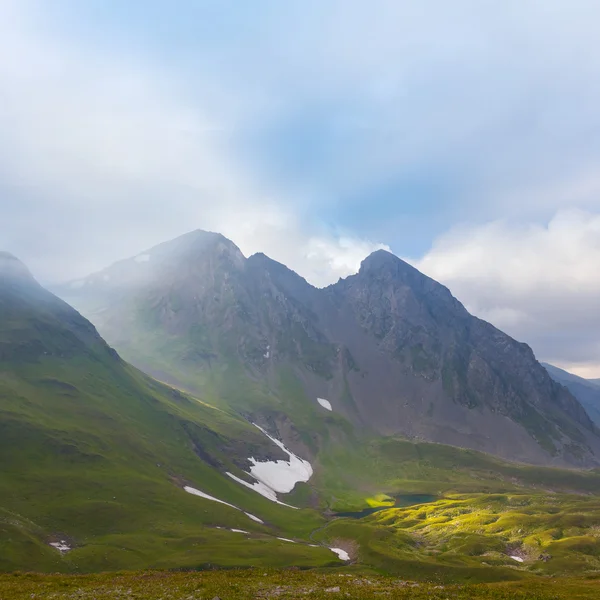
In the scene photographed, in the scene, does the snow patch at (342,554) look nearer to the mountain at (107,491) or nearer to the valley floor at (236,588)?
the mountain at (107,491)

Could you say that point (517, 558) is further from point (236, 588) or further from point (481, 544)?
point (236, 588)

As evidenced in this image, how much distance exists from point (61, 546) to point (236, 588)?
66582mm

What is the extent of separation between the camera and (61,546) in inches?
3285

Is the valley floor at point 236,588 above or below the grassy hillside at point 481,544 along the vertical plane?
Answer: above

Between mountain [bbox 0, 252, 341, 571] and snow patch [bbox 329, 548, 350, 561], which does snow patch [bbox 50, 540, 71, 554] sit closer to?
mountain [bbox 0, 252, 341, 571]

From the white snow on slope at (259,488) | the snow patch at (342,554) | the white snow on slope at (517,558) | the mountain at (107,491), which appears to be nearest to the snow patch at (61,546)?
the mountain at (107,491)

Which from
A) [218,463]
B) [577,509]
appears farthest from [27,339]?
[577,509]

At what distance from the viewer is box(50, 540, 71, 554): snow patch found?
266 ft

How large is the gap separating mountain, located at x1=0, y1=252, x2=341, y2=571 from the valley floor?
37808mm

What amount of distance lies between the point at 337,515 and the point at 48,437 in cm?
12201

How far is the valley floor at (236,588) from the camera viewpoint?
33.3m

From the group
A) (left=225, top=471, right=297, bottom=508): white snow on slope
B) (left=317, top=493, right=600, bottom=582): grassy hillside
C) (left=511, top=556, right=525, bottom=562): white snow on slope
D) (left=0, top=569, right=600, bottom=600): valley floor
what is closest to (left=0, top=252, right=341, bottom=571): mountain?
(left=225, top=471, right=297, bottom=508): white snow on slope

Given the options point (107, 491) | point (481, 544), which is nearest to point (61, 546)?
point (107, 491)

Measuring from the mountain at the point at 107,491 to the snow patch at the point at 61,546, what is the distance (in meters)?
0.38
